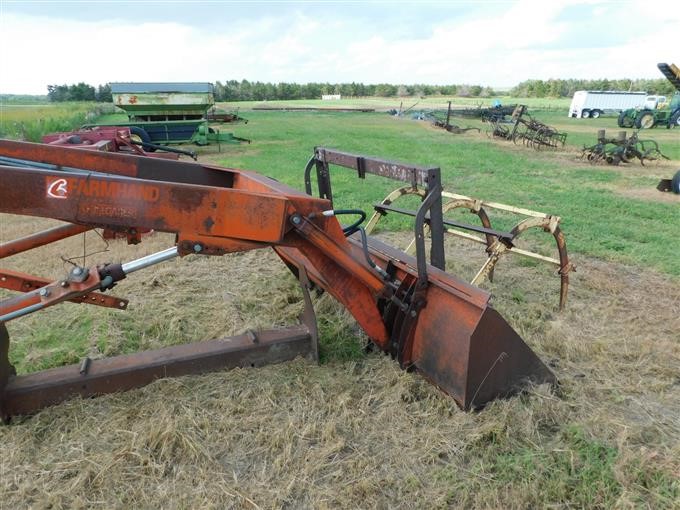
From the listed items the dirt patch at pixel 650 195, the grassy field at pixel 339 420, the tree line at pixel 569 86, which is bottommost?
the dirt patch at pixel 650 195

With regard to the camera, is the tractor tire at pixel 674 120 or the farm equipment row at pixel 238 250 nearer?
the farm equipment row at pixel 238 250

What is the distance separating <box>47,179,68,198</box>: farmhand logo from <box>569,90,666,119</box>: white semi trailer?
45808mm

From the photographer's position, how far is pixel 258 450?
2670mm

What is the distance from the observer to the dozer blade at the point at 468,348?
2830mm

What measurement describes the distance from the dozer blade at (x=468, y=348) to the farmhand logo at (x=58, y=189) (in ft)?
6.77

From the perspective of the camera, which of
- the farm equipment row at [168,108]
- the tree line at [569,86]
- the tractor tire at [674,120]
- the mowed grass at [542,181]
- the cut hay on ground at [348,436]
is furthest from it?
the tree line at [569,86]

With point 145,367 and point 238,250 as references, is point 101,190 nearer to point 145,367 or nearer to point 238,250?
point 238,250

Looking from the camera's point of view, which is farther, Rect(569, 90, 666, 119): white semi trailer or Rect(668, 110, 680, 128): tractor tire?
Rect(569, 90, 666, 119): white semi trailer

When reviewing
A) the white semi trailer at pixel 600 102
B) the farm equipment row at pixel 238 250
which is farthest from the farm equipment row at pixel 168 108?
the white semi trailer at pixel 600 102

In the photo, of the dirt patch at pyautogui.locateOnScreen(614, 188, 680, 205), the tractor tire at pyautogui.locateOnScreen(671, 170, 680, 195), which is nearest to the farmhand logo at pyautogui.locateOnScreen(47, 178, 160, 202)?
the dirt patch at pyautogui.locateOnScreen(614, 188, 680, 205)

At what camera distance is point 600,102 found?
41781mm

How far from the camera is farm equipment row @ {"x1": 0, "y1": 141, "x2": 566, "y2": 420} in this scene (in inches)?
89.4

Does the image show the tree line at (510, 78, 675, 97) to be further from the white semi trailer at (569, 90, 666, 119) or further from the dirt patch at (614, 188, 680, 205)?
the dirt patch at (614, 188, 680, 205)

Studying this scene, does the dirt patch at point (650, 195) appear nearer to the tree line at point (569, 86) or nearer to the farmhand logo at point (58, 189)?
the farmhand logo at point (58, 189)
